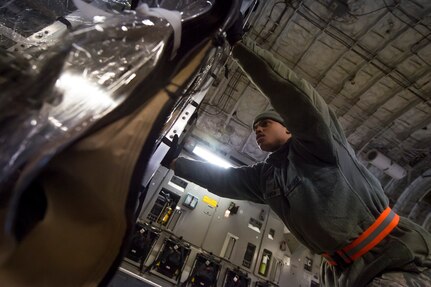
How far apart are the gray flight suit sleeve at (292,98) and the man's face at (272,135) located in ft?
1.52

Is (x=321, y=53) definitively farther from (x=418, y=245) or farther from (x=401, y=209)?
(x=401, y=209)

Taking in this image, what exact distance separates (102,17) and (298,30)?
10.9 feet

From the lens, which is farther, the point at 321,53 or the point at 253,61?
the point at 321,53

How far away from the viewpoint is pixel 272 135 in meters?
1.58

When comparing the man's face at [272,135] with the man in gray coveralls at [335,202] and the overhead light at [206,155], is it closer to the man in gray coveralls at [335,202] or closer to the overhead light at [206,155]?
the man in gray coveralls at [335,202]

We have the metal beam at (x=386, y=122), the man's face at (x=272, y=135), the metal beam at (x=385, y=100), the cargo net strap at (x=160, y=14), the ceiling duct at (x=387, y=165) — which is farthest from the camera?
the ceiling duct at (x=387, y=165)

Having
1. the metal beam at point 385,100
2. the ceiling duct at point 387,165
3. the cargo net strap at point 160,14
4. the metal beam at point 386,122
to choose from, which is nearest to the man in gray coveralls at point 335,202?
the cargo net strap at point 160,14

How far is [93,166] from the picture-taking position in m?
0.41

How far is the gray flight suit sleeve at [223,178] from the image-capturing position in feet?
5.39

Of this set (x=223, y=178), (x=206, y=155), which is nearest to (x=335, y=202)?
(x=223, y=178)

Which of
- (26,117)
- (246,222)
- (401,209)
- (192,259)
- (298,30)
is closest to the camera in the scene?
(26,117)

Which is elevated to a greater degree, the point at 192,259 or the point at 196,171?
the point at 196,171

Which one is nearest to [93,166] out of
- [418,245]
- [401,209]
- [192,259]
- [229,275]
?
[418,245]

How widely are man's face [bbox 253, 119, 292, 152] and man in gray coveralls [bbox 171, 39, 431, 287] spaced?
36 centimetres
